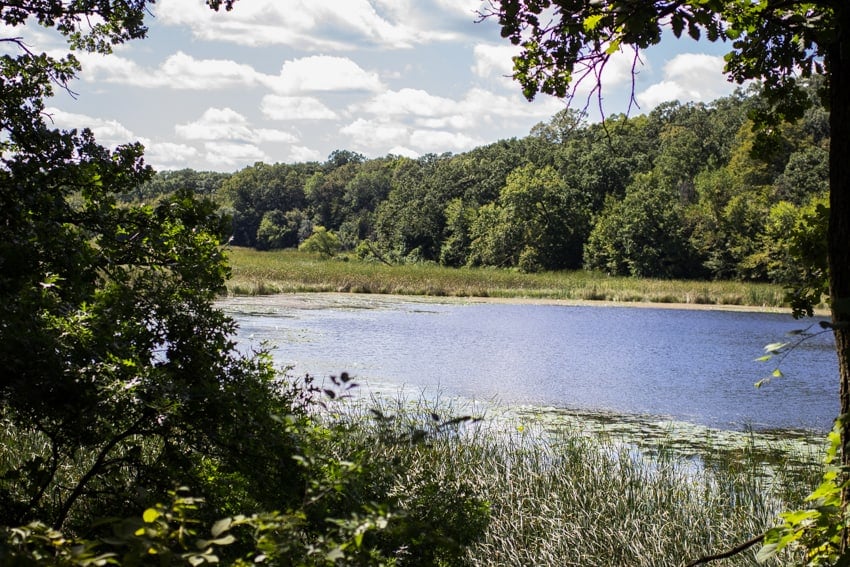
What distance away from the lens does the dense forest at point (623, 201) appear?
49125mm

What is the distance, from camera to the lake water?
44.3 ft

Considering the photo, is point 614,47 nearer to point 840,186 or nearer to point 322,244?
point 840,186

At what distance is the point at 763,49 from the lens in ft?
10.9

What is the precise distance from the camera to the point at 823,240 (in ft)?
10.2

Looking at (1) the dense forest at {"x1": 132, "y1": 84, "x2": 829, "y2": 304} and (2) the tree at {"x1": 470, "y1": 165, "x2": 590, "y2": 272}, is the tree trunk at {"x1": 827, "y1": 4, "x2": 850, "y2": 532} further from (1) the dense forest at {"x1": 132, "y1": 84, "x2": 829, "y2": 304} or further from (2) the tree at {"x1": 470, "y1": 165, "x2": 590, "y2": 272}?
(2) the tree at {"x1": 470, "y1": 165, "x2": 590, "y2": 272}

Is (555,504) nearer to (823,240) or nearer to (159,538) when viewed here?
(823,240)

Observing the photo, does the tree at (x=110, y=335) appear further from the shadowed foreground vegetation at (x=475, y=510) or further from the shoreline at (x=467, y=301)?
the shoreline at (x=467, y=301)

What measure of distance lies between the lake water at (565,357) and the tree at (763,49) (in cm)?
536

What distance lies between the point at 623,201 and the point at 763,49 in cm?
5489

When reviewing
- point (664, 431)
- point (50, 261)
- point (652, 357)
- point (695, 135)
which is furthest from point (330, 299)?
point (695, 135)

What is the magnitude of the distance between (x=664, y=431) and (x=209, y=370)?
29.0 ft

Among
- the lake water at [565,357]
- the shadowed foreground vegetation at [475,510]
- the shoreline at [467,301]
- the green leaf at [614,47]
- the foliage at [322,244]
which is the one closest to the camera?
the shadowed foreground vegetation at [475,510]

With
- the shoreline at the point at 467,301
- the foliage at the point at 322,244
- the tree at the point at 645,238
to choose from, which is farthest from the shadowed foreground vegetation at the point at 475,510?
the foliage at the point at 322,244

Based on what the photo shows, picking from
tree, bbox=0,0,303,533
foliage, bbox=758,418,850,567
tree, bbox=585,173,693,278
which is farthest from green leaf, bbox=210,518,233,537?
tree, bbox=585,173,693,278
